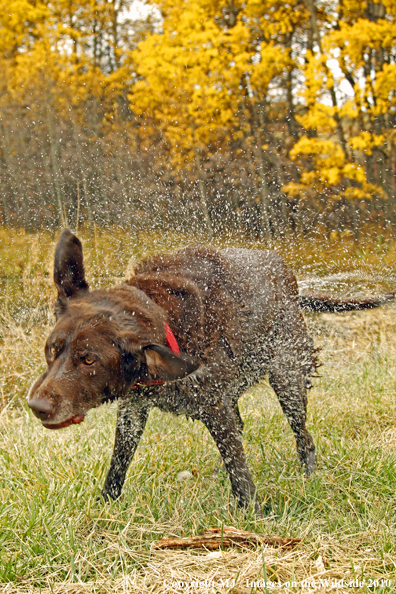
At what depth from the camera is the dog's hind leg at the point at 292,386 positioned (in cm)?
290

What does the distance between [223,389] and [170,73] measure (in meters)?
6.18

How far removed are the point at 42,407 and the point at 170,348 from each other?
1.82ft

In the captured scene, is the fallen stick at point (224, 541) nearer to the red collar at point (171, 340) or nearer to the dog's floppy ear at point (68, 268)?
the red collar at point (171, 340)

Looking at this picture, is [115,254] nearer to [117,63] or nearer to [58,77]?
[58,77]

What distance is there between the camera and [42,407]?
1.71 metres

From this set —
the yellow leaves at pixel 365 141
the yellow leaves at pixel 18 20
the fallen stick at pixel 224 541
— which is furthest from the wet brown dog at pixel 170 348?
the yellow leaves at pixel 18 20

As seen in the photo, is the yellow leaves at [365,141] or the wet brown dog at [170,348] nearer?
the wet brown dog at [170,348]

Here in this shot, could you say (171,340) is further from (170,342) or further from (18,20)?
(18,20)

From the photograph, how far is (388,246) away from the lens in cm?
715

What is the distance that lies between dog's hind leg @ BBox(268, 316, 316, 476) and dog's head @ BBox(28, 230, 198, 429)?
3.72 ft

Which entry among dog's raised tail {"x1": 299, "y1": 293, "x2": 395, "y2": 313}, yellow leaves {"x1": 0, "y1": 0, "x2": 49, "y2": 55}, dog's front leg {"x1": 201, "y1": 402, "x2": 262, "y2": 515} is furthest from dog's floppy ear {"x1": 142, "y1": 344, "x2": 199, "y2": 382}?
yellow leaves {"x1": 0, "y1": 0, "x2": 49, "y2": 55}

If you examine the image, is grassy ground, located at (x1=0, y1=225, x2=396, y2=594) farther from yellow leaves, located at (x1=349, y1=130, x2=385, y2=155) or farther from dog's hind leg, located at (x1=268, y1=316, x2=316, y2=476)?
yellow leaves, located at (x1=349, y1=130, x2=385, y2=155)

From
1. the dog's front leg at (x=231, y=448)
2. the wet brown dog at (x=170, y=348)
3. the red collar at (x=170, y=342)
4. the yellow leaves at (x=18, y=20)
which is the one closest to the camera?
the wet brown dog at (x=170, y=348)

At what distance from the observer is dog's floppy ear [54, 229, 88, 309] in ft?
6.75
